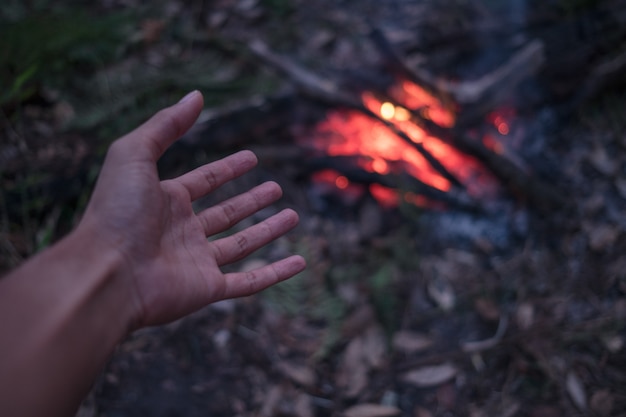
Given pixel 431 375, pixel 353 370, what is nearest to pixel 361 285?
pixel 353 370

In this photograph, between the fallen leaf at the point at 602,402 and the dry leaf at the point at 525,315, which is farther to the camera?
the dry leaf at the point at 525,315

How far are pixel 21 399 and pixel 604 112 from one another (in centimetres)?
349

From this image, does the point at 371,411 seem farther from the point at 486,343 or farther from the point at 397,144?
the point at 397,144

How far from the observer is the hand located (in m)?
1.71

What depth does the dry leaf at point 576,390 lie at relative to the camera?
2230 mm

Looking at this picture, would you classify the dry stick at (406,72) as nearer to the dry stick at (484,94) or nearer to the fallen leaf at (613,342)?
the dry stick at (484,94)

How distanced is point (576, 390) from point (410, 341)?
0.79m

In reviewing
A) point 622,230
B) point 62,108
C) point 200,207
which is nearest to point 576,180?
point 622,230

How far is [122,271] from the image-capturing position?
168 centimetres

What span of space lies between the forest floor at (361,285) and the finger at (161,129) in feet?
3.44

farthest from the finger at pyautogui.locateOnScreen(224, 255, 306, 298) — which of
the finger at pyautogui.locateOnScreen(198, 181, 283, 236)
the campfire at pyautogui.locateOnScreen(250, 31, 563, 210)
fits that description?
the campfire at pyautogui.locateOnScreen(250, 31, 563, 210)

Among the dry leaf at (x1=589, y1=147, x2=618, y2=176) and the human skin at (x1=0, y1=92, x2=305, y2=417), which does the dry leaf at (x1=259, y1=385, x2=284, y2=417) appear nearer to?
the human skin at (x1=0, y1=92, x2=305, y2=417)

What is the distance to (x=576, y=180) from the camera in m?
2.98

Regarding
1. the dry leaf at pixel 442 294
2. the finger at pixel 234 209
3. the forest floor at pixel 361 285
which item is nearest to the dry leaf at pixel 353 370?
the forest floor at pixel 361 285
